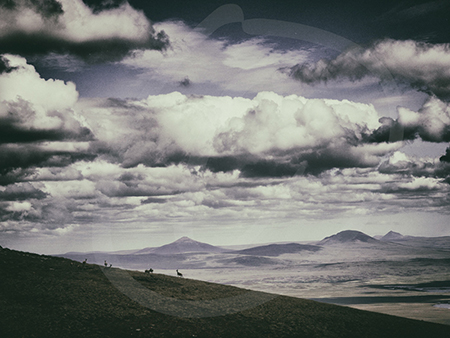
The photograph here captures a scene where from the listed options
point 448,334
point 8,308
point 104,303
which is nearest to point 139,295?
point 104,303

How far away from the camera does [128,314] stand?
53750mm

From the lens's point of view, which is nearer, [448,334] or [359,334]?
[359,334]

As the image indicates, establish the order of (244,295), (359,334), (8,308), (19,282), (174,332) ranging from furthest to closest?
(244,295) → (359,334) → (19,282) → (174,332) → (8,308)

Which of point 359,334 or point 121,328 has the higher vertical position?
point 121,328

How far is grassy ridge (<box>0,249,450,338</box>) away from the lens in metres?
46.5

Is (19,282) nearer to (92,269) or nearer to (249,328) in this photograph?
(92,269)

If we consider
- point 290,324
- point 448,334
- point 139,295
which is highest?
point 139,295

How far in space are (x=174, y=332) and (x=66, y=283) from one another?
19383 mm

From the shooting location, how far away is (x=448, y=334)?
2790 inches

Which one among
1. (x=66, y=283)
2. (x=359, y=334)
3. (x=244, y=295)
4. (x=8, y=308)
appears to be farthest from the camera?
(x=244, y=295)

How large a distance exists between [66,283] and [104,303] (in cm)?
806

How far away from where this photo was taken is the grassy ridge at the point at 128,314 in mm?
46500

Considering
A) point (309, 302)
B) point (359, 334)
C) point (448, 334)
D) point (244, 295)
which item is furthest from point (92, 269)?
point (448, 334)

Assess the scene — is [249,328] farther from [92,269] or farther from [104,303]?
[92,269]
